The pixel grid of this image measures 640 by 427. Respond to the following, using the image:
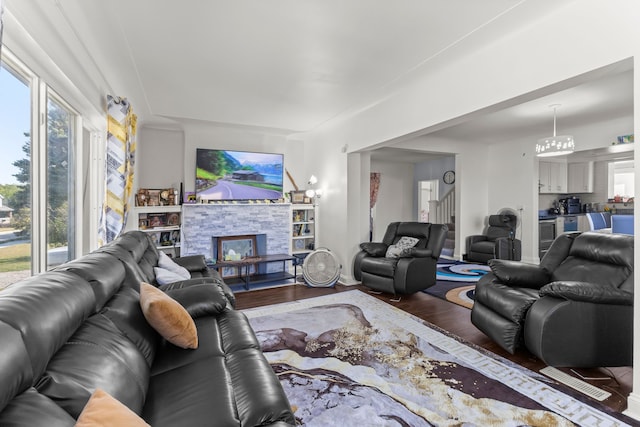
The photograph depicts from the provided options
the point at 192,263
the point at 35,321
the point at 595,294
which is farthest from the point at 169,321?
the point at 595,294

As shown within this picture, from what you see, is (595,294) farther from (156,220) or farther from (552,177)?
(552,177)

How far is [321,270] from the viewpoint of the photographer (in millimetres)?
4574

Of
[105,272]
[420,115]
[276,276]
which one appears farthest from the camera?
[276,276]

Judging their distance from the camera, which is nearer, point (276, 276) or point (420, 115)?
point (420, 115)

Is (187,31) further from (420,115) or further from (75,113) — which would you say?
(420,115)

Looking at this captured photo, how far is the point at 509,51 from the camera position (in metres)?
2.43

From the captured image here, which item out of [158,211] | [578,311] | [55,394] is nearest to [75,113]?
[158,211]

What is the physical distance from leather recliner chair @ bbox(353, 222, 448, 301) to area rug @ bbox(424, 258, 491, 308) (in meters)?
0.28

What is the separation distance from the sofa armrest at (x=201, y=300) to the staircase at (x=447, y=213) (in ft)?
19.5

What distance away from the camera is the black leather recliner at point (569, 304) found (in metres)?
2.18

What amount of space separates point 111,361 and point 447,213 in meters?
7.71

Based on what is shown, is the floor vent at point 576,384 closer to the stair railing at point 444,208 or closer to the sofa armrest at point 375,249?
the sofa armrest at point 375,249

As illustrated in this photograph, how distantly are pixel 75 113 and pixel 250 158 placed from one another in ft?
8.79

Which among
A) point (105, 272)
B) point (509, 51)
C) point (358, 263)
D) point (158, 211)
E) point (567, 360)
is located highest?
point (509, 51)
